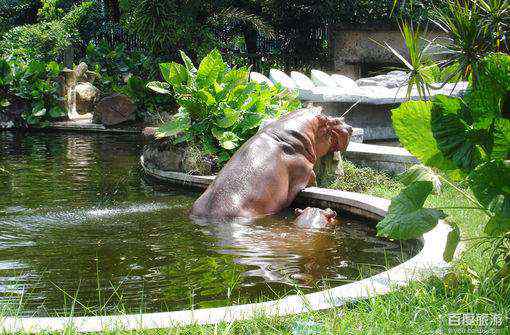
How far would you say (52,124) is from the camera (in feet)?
54.2

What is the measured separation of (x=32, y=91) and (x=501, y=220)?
14.2 m

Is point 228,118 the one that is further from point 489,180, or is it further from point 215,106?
point 489,180

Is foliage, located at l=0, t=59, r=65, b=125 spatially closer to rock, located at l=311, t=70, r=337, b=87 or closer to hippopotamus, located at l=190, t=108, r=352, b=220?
rock, located at l=311, t=70, r=337, b=87

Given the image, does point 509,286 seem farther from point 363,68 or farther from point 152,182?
point 363,68

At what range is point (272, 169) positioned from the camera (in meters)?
7.32

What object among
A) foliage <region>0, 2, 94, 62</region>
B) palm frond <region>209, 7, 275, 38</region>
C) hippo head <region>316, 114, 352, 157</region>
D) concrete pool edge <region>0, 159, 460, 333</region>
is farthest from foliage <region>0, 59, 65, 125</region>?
concrete pool edge <region>0, 159, 460, 333</region>

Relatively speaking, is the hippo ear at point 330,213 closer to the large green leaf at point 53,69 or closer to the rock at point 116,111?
the rock at point 116,111

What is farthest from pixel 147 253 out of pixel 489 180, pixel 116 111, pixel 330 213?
pixel 116 111

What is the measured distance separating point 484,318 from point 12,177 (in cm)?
749

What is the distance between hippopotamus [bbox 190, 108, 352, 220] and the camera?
23.1ft

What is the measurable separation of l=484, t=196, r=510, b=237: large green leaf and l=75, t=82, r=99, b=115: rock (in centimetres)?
Result: 1522

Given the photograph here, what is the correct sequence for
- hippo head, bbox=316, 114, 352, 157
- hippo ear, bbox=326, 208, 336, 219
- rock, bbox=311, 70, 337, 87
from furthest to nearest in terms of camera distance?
rock, bbox=311, 70, 337, 87
hippo head, bbox=316, 114, 352, 157
hippo ear, bbox=326, 208, 336, 219

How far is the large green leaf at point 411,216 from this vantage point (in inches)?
160

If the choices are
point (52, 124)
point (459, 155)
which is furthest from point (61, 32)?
point (459, 155)
